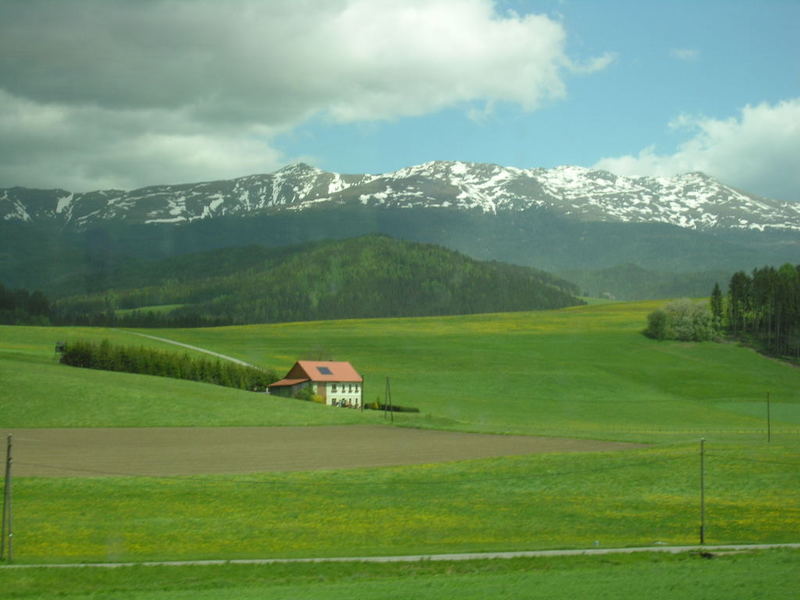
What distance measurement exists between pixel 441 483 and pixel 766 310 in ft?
389

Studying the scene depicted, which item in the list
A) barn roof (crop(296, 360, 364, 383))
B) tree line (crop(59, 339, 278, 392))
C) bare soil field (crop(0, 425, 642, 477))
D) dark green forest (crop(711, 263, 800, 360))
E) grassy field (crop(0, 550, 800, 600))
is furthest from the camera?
dark green forest (crop(711, 263, 800, 360))

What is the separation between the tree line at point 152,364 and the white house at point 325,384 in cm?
428

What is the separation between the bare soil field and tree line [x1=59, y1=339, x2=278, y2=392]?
31751mm

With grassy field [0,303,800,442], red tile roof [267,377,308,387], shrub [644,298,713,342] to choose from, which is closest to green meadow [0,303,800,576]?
grassy field [0,303,800,442]

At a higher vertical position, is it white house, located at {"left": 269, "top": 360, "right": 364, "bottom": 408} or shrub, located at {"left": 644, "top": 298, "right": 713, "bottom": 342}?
shrub, located at {"left": 644, "top": 298, "right": 713, "bottom": 342}

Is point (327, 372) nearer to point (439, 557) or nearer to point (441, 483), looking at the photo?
point (441, 483)

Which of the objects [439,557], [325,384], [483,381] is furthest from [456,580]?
[483,381]

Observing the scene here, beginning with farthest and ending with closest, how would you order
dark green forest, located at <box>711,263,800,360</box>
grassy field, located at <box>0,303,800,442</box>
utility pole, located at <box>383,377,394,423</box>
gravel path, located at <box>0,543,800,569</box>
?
dark green forest, located at <box>711,263,800,360</box> < utility pole, located at <box>383,377,394,423</box> < grassy field, located at <box>0,303,800,442</box> < gravel path, located at <box>0,543,800,569</box>

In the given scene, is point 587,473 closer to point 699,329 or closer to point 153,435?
point 153,435

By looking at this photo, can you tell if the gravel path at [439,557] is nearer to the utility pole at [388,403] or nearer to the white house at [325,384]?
the utility pole at [388,403]

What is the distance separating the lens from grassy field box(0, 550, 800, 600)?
53.0 feet

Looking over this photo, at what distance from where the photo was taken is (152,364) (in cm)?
9575

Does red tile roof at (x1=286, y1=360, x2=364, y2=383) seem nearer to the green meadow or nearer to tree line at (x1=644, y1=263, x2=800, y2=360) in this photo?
the green meadow

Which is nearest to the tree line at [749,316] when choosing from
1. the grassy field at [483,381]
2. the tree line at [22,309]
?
the grassy field at [483,381]
